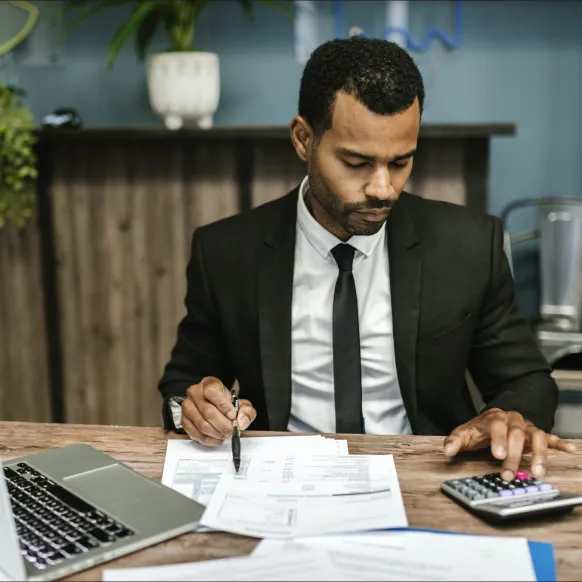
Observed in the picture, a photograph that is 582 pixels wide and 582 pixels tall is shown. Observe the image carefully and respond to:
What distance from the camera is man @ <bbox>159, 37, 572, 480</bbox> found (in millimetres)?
1423

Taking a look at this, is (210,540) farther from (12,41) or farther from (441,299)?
(12,41)

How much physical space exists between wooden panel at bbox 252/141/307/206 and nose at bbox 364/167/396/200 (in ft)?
4.19

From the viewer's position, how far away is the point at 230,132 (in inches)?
100.0

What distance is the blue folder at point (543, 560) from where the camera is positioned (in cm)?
82

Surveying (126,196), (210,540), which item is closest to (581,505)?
(210,540)

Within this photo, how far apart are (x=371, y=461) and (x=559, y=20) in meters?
2.38

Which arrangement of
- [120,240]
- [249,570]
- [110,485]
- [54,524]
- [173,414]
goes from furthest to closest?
1. [120,240]
2. [173,414]
3. [110,485]
4. [54,524]
5. [249,570]

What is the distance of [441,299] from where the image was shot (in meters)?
1.58

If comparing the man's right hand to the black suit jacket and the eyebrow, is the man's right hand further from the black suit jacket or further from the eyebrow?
the eyebrow

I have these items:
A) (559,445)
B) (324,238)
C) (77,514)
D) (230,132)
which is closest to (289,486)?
(77,514)

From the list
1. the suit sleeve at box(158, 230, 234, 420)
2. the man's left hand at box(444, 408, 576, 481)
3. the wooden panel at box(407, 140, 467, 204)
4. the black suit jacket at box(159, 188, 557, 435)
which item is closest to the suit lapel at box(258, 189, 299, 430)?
the black suit jacket at box(159, 188, 557, 435)

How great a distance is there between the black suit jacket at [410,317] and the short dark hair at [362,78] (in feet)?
0.96

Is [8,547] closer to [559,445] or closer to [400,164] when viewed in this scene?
[559,445]

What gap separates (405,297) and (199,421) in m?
0.56
